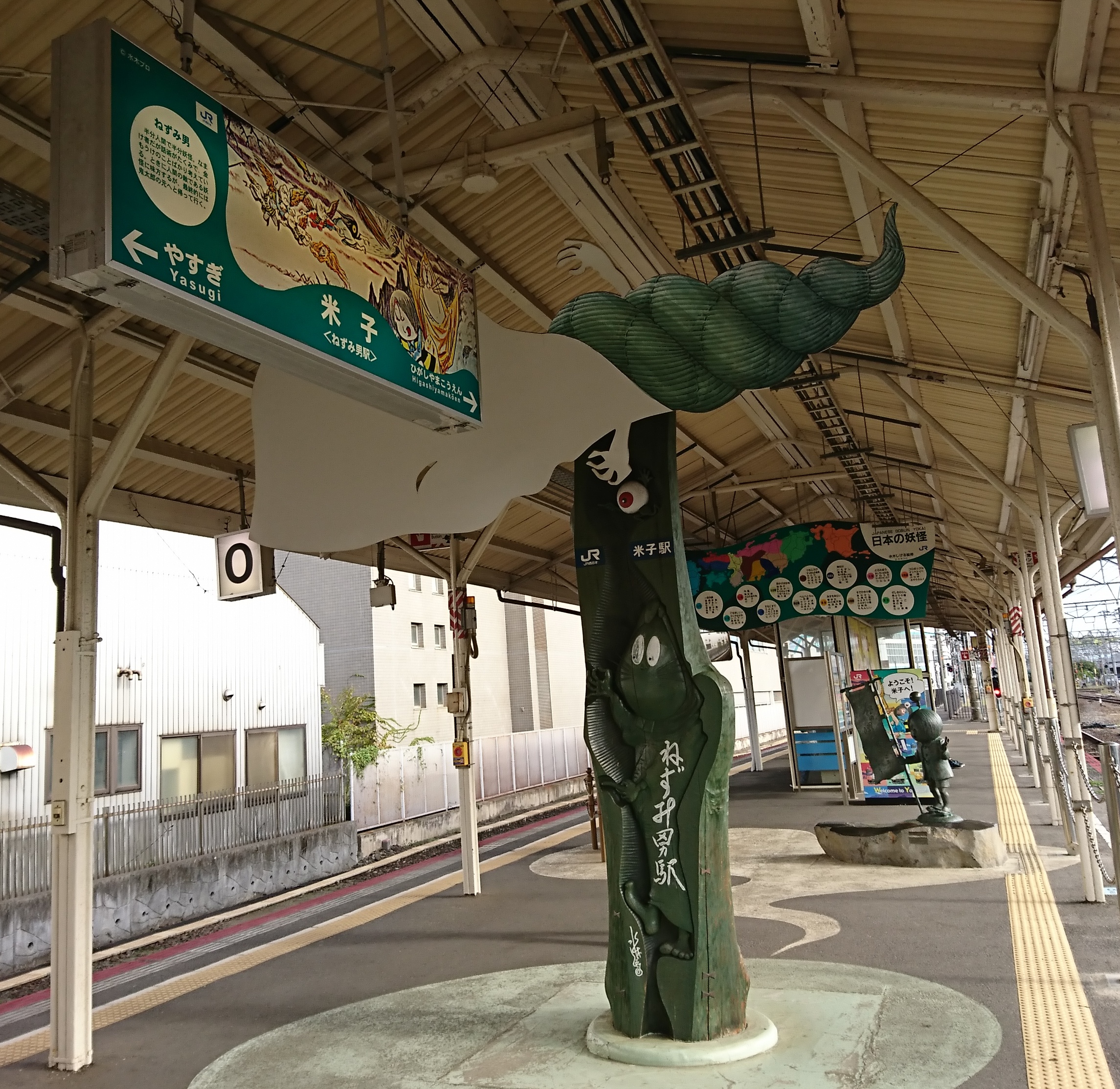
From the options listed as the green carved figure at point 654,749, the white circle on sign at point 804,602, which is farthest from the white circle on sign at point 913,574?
the green carved figure at point 654,749

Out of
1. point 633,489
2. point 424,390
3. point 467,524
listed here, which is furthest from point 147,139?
point 633,489

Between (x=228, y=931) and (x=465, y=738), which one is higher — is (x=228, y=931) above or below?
below

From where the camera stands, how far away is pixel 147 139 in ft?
9.86

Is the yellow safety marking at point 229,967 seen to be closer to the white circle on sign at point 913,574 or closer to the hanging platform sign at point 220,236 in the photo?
the hanging platform sign at point 220,236

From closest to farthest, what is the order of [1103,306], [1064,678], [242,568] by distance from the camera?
[1103,306]
[242,568]
[1064,678]

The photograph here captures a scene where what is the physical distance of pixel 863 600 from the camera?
553 inches

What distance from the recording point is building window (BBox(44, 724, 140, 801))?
13.3 metres

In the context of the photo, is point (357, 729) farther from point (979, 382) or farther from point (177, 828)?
point (979, 382)

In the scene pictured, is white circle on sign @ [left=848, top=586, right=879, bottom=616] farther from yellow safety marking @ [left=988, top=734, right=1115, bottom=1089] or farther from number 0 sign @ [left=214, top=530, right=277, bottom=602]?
number 0 sign @ [left=214, top=530, right=277, bottom=602]

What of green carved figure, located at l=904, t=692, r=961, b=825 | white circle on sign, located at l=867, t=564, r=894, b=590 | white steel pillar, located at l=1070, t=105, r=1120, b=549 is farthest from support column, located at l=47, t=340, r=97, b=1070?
white circle on sign, located at l=867, t=564, r=894, b=590

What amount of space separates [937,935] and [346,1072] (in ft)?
16.4

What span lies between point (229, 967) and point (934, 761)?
317 inches

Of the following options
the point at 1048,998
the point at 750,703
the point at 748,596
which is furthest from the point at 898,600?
the point at 750,703

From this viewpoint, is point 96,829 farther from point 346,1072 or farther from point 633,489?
point 633,489
